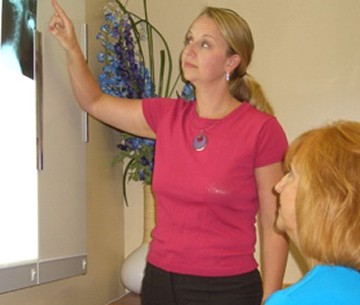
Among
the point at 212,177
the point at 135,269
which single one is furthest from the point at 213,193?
the point at 135,269

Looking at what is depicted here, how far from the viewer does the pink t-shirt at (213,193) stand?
140 cm

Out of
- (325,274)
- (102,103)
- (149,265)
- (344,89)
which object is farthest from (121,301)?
(325,274)

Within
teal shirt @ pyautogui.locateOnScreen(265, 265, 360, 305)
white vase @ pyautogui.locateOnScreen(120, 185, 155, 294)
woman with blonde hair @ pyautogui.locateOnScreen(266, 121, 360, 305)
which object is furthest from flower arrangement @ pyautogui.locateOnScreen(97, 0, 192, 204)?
teal shirt @ pyautogui.locateOnScreen(265, 265, 360, 305)

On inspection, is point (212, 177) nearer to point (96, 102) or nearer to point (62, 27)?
point (96, 102)

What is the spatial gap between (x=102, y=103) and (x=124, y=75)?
41 centimetres

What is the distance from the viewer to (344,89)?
88.7 inches

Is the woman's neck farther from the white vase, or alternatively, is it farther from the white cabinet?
the white vase

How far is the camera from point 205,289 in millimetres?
1375

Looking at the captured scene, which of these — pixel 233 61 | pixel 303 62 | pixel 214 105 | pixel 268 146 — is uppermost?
pixel 303 62

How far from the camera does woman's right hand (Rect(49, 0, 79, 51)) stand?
1494 mm

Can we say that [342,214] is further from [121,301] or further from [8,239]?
[121,301]

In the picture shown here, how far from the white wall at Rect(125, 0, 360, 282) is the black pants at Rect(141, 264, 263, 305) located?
2.95 ft

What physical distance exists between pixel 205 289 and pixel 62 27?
816 mm

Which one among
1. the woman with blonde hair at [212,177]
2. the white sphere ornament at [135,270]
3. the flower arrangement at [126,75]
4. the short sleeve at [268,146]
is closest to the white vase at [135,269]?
the white sphere ornament at [135,270]
